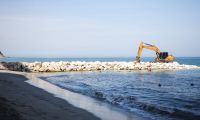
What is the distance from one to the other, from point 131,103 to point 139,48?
40.1 m

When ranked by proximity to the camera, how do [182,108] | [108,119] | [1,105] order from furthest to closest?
[182,108]
[108,119]
[1,105]

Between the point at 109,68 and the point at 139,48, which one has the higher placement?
the point at 139,48

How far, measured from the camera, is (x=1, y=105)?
8.84m

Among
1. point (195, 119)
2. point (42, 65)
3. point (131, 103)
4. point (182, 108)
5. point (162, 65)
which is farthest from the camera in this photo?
point (162, 65)

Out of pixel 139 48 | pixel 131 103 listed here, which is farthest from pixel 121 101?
pixel 139 48

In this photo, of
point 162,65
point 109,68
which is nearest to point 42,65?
point 109,68

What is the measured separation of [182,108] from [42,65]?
34.2 metres

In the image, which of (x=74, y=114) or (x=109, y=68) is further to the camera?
(x=109, y=68)

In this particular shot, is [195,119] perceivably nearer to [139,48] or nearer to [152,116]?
[152,116]

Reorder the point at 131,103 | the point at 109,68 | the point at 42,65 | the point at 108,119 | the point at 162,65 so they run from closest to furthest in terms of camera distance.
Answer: the point at 108,119
the point at 131,103
the point at 42,65
the point at 109,68
the point at 162,65

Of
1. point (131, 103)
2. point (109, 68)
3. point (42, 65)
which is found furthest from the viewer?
point (109, 68)

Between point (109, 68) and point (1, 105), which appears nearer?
point (1, 105)

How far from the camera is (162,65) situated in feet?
176

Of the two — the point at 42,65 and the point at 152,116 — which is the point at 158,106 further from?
the point at 42,65
